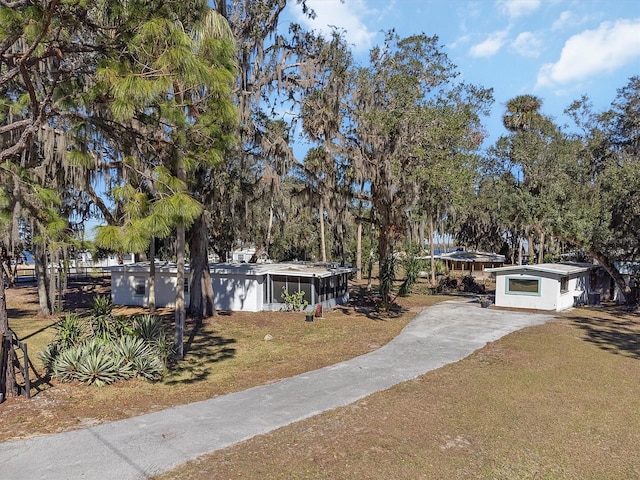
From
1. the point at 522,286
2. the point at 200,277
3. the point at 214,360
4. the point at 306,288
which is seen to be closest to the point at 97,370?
the point at 214,360

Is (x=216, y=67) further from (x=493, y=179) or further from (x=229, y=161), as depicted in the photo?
(x=493, y=179)

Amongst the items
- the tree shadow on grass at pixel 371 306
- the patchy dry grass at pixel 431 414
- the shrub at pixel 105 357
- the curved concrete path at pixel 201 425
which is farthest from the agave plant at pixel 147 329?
the tree shadow on grass at pixel 371 306

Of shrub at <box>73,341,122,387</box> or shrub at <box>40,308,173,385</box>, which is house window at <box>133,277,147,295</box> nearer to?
shrub at <box>40,308,173,385</box>

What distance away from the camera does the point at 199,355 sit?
11266 millimetres

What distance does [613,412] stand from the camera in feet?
23.4

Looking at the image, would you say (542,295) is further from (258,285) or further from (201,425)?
(201,425)

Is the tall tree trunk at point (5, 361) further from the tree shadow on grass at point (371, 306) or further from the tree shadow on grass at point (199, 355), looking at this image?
the tree shadow on grass at point (371, 306)

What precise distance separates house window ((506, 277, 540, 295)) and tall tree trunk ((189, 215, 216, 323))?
1293cm

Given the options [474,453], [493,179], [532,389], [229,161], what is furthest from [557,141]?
[474,453]

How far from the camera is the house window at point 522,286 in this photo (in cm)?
1950

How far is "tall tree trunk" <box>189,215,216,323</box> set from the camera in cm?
1584

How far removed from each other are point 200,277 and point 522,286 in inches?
543

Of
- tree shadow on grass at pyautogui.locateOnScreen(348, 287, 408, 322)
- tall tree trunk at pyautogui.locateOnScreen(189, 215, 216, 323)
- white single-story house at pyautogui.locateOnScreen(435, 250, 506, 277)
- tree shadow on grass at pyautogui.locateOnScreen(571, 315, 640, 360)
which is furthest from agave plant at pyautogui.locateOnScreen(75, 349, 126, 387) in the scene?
white single-story house at pyautogui.locateOnScreen(435, 250, 506, 277)

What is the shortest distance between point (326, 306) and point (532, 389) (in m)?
12.0
